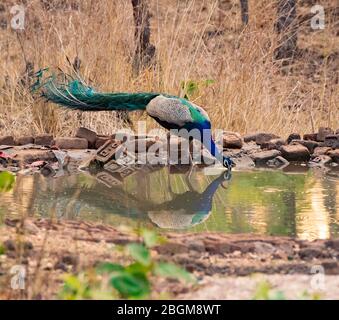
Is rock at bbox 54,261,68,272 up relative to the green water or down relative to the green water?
down

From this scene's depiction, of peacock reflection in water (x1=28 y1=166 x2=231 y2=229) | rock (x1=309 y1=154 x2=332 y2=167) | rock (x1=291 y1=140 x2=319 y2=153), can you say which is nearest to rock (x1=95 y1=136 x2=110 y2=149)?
peacock reflection in water (x1=28 y1=166 x2=231 y2=229)

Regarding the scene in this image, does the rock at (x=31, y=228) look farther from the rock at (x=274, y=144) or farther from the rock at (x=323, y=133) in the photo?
the rock at (x=323, y=133)

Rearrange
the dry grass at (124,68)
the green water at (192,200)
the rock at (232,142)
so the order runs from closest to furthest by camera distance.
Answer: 1. the green water at (192,200)
2. the rock at (232,142)
3. the dry grass at (124,68)

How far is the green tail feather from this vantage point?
7859 millimetres

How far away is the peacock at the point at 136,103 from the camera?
7.52 m

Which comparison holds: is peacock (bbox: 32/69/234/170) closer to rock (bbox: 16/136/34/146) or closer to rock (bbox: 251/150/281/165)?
rock (bbox: 251/150/281/165)

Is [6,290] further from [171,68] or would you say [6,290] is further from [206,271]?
[171,68]

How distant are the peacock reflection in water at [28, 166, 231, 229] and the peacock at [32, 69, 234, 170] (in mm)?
418

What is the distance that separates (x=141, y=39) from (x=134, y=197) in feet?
12.3

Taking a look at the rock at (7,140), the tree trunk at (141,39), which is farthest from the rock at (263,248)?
the tree trunk at (141,39)

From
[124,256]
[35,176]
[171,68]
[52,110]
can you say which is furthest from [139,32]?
[124,256]

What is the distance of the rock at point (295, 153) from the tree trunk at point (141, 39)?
6.62 ft
